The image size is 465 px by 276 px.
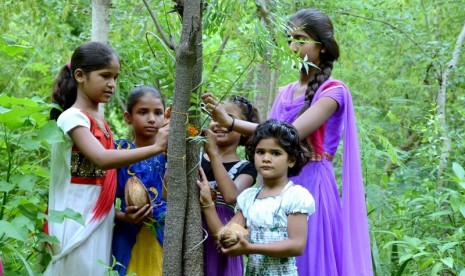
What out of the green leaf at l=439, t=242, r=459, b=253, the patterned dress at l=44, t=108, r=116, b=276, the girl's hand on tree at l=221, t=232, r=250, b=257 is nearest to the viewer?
the girl's hand on tree at l=221, t=232, r=250, b=257

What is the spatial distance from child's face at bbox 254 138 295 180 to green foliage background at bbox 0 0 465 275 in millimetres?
283

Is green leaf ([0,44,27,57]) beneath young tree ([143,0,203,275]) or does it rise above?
above

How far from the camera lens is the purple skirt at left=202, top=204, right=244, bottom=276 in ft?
10.5

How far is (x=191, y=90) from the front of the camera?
2.82 meters

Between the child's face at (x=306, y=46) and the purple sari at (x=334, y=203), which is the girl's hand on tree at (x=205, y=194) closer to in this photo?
the purple sari at (x=334, y=203)

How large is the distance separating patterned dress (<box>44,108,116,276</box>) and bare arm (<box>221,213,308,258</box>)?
0.66 meters

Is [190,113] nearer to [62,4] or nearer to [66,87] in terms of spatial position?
[66,87]

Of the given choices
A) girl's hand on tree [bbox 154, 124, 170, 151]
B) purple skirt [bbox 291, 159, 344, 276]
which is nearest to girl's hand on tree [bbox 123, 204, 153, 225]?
girl's hand on tree [bbox 154, 124, 170, 151]

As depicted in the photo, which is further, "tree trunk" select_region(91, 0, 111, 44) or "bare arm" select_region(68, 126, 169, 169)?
"tree trunk" select_region(91, 0, 111, 44)

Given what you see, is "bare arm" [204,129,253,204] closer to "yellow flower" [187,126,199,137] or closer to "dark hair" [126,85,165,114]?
"yellow flower" [187,126,199,137]

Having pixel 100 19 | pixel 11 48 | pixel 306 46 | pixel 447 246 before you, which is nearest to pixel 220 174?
pixel 306 46

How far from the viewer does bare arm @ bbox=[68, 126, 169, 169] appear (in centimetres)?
286

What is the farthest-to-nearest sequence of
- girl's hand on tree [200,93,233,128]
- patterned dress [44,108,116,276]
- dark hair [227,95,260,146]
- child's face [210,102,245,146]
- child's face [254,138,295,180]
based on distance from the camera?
dark hair [227,95,260,146] → child's face [210,102,245,146] → patterned dress [44,108,116,276] → child's face [254,138,295,180] → girl's hand on tree [200,93,233,128]

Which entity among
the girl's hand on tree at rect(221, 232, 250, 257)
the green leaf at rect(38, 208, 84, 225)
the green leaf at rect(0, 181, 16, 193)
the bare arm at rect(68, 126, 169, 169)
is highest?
the bare arm at rect(68, 126, 169, 169)
